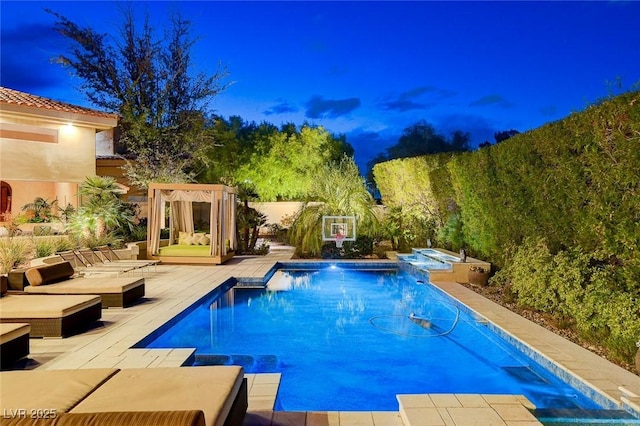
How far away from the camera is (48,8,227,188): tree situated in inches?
632

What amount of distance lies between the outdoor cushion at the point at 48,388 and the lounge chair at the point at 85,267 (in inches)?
241

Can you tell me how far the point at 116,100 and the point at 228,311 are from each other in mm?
11431

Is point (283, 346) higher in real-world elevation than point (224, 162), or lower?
lower

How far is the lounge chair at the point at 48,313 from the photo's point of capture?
564cm

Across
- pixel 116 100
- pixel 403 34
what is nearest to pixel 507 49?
pixel 403 34

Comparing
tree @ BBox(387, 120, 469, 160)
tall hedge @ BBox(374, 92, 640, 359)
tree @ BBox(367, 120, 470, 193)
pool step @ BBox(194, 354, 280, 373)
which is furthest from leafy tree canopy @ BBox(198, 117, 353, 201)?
pool step @ BBox(194, 354, 280, 373)

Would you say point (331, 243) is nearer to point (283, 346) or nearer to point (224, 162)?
point (283, 346)

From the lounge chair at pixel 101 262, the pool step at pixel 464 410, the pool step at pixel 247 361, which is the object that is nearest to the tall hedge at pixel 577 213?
the pool step at pixel 464 410

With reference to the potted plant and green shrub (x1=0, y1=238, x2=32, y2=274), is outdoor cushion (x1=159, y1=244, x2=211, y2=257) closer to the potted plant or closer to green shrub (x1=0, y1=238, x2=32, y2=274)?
green shrub (x1=0, y1=238, x2=32, y2=274)

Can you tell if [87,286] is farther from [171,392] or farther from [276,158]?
[276,158]

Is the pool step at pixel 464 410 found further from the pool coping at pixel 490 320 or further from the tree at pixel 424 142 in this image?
the tree at pixel 424 142

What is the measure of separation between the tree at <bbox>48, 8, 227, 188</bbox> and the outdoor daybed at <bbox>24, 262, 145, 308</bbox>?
347 inches

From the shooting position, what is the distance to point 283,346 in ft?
21.4

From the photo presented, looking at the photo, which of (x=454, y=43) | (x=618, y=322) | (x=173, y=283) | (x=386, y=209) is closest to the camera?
(x=618, y=322)
